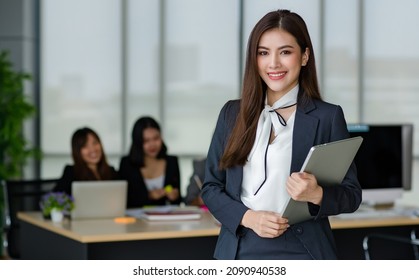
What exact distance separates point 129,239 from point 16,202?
1.52 meters

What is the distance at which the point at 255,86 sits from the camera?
1958 millimetres

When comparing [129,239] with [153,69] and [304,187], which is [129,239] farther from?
[153,69]

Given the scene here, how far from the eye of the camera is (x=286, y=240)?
195cm

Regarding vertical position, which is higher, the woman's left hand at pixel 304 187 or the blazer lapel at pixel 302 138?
the blazer lapel at pixel 302 138

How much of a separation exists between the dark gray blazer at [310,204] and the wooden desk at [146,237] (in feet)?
5.62

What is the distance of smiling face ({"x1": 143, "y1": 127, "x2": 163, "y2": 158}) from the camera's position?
4898 mm

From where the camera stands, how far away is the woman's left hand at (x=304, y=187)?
5.98 ft

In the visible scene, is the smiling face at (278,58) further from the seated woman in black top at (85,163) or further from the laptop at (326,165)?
the seated woman in black top at (85,163)

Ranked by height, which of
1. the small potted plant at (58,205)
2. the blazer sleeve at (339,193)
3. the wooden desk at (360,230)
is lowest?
the wooden desk at (360,230)

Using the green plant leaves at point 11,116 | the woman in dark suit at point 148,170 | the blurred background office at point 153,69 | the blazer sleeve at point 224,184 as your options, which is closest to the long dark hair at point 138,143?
the woman in dark suit at point 148,170

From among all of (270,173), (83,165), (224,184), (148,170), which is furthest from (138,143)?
(270,173)

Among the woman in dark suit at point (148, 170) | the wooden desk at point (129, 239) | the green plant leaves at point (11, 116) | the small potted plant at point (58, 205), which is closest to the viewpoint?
the wooden desk at point (129, 239)

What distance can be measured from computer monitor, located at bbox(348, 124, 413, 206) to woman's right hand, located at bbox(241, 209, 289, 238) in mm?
2502

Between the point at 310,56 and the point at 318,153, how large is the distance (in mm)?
256
